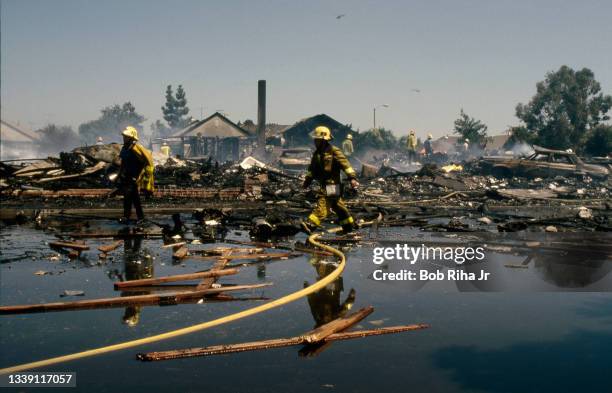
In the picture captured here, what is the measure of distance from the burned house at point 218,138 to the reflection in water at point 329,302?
158 feet

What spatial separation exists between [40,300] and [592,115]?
55.8 m

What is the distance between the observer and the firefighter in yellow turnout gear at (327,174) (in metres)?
9.89

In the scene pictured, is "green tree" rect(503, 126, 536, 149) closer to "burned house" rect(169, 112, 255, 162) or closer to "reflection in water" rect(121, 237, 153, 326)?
"burned house" rect(169, 112, 255, 162)

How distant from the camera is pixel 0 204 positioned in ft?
53.0

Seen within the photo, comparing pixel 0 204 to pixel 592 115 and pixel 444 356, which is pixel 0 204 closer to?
pixel 444 356

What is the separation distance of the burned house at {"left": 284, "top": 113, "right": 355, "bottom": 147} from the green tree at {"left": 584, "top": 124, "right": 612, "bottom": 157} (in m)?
19.9

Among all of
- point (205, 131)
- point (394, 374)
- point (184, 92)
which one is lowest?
point (394, 374)

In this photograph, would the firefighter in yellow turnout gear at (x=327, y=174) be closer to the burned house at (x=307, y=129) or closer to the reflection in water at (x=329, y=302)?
the reflection in water at (x=329, y=302)

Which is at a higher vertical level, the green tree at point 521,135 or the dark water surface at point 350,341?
the green tree at point 521,135

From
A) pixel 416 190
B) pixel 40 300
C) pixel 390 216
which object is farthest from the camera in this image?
pixel 416 190

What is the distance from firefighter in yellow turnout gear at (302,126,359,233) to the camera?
989 cm

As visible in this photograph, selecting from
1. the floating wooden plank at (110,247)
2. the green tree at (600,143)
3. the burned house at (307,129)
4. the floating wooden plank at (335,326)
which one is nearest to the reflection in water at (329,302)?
the floating wooden plank at (335,326)

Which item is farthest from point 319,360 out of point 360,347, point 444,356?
point 444,356

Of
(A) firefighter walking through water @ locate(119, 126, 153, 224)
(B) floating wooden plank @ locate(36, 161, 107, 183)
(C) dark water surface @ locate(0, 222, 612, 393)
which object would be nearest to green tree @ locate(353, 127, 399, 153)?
(B) floating wooden plank @ locate(36, 161, 107, 183)
